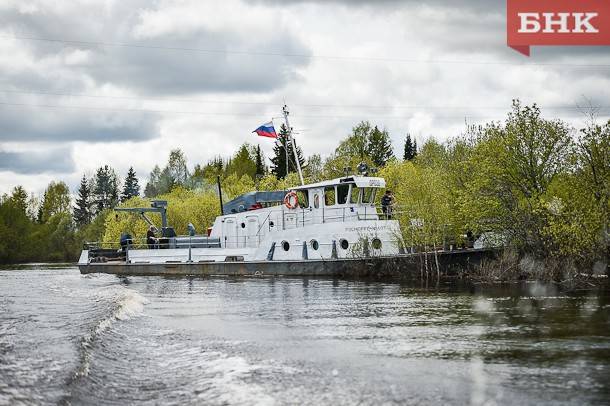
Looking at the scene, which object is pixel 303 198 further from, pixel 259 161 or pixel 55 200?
pixel 55 200

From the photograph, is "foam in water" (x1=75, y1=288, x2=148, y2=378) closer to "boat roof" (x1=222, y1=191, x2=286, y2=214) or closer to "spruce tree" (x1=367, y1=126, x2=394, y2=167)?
"boat roof" (x1=222, y1=191, x2=286, y2=214)

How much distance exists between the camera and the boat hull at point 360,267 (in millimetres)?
34406

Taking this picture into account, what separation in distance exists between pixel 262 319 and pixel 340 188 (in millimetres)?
18496

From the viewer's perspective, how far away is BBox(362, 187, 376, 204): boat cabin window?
38562 mm

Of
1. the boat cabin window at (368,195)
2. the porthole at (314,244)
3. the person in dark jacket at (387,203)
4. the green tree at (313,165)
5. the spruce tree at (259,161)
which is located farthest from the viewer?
the spruce tree at (259,161)

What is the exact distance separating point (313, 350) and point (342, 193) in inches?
925

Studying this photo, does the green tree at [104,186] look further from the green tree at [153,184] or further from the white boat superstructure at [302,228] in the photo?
the white boat superstructure at [302,228]

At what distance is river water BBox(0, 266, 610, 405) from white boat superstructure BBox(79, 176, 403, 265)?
33.3 ft

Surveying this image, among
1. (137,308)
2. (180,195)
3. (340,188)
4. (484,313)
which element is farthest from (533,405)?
(180,195)

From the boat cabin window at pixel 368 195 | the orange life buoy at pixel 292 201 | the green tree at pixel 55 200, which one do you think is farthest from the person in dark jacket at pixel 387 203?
the green tree at pixel 55 200

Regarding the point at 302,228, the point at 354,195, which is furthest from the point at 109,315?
the point at 354,195

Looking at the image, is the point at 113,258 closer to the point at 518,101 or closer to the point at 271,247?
the point at 271,247

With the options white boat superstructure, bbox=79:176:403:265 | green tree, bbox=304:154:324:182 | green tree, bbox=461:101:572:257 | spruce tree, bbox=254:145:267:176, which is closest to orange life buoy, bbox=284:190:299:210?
white boat superstructure, bbox=79:176:403:265

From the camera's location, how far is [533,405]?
10711 millimetres
